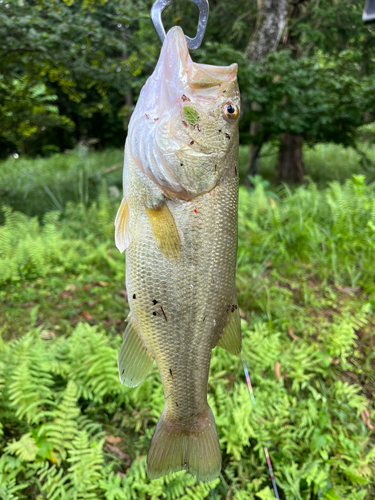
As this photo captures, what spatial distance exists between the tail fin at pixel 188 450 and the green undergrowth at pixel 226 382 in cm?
77

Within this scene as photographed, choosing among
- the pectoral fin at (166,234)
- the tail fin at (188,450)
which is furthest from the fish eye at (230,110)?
the tail fin at (188,450)

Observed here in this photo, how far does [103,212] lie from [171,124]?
12.2ft

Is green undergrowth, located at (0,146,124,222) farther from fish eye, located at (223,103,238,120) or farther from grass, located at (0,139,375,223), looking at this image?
fish eye, located at (223,103,238,120)

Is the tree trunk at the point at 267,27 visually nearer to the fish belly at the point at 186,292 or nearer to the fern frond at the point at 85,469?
the fish belly at the point at 186,292

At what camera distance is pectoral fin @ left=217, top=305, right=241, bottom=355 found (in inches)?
50.7

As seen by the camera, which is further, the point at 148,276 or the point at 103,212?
the point at 103,212

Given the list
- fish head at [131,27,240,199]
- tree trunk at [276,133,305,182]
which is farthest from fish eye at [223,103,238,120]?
tree trunk at [276,133,305,182]

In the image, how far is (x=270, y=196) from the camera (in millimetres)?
5500

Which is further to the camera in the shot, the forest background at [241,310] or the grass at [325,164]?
the grass at [325,164]

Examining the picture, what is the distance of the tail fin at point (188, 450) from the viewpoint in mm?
1224

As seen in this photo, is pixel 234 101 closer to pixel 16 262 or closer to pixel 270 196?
pixel 16 262

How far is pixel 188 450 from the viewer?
1277mm

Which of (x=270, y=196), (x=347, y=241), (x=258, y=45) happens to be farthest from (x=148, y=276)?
(x=258, y=45)

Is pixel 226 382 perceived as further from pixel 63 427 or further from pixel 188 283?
pixel 188 283
